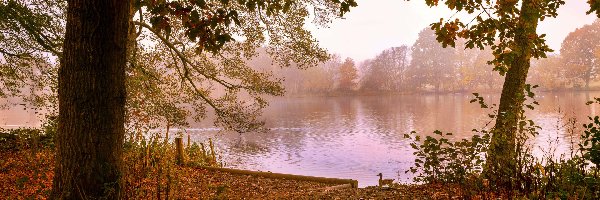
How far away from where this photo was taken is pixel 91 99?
4.34 m

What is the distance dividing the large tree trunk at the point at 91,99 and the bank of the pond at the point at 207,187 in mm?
895

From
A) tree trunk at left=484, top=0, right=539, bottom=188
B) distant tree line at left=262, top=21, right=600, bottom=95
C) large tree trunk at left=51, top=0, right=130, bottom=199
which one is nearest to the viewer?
large tree trunk at left=51, top=0, right=130, bottom=199

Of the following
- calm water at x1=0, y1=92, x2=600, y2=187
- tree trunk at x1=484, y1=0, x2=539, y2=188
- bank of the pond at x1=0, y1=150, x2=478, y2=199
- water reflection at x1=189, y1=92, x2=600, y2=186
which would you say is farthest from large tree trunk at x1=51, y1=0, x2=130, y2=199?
A: calm water at x1=0, y1=92, x2=600, y2=187

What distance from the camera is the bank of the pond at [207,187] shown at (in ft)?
21.0

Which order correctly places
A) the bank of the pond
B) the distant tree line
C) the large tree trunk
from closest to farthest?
1. the large tree trunk
2. the bank of the pond
3. the distant tree line

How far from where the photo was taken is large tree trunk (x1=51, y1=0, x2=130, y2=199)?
4266 mm

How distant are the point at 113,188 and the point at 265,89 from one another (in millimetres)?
8681

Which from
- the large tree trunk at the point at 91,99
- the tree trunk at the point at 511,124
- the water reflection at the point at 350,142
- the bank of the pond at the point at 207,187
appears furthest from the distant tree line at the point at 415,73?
the large tree trunk at the point at 91,99

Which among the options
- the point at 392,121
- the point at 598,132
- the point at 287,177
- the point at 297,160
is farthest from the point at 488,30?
the point at 392,121

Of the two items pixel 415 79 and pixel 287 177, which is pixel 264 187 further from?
pixel 415 79

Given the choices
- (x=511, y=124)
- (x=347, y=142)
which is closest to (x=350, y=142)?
(x=347, y=142)

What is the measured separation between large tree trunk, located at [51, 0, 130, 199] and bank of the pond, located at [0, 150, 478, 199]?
2.94 feet

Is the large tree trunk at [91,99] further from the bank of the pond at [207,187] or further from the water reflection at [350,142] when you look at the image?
the water reflection at [350,142]

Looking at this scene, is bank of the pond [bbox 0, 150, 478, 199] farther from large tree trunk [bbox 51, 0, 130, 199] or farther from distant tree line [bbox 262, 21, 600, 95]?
distant tree line [bbox 262, 21, 600, 95]
